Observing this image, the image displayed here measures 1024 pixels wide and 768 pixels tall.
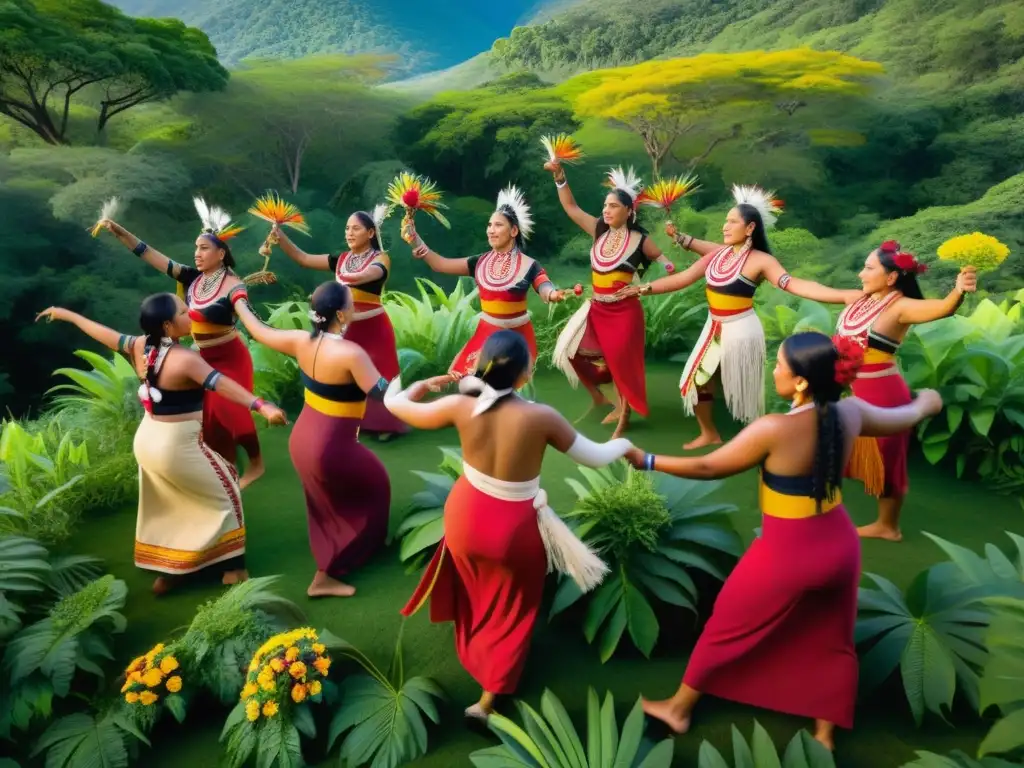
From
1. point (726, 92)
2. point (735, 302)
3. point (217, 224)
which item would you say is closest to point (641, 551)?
point (735, 302)

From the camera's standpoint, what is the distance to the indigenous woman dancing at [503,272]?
4496mm

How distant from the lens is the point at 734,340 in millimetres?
4230

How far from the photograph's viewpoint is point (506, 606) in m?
2.50

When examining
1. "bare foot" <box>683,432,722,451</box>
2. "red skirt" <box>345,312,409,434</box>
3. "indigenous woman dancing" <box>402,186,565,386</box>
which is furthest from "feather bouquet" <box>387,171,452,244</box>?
"bare foot" <box>683,432,722,451</box>

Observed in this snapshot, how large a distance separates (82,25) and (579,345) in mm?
9138

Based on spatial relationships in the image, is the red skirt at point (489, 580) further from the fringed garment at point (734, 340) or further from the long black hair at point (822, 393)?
the fringed garment at point (734, 340)

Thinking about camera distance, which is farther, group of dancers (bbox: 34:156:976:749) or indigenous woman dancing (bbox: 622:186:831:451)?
indigenous woman dancing (bbox: 622:186:831:451)

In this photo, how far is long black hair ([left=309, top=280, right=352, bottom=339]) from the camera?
3082mm

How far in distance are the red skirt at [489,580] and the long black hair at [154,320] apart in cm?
153

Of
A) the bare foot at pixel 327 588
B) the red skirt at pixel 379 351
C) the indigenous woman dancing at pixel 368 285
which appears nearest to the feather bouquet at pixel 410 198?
the indigenous woman dancing at pixel 368 285

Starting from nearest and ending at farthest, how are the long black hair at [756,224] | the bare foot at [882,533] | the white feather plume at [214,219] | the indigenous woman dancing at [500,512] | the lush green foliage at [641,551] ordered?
the indigenous woman dancing at [500,512] → the lush green foliage at [641,551] → the bare foot at [882,533] → the long black hair at [756,224] → the white feather plume at [214,219]

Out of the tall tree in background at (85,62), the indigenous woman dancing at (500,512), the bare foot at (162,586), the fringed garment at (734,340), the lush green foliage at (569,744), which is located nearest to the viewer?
the lush green foliage at (569,744)

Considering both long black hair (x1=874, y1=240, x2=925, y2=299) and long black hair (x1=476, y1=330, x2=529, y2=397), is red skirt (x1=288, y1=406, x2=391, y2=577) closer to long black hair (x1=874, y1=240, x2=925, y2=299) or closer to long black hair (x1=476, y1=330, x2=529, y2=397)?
long black hair (x1=476, y1=330, x2=529, y2=397)

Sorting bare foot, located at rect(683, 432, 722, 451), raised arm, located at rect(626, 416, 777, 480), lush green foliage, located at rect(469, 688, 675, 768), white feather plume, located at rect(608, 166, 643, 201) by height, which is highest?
white feather plume, located at rect(608, 166, 643, 201)
